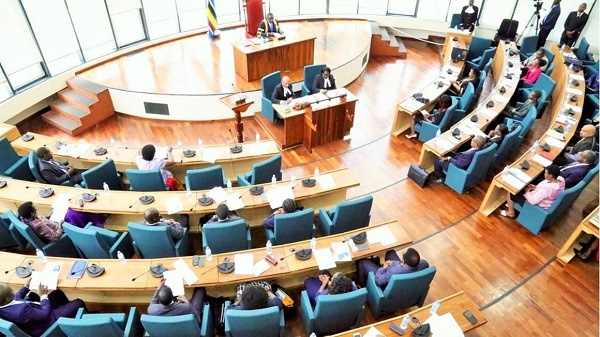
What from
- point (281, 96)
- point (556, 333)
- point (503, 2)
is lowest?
point (556, 333)

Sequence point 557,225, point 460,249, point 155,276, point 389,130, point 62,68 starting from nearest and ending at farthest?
point 155,276 < point 460,249 < point 557,225 < point 389,130 < point 62,68

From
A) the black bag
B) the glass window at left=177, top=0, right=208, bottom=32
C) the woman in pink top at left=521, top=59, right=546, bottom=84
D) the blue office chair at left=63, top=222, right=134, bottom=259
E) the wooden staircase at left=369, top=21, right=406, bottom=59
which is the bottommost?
the black bag

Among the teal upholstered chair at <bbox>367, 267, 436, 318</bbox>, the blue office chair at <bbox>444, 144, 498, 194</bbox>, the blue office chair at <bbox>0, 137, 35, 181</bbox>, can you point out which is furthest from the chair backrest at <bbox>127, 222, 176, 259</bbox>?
the blue office chair at <bbox>444, 144, 498, 194</bbox>

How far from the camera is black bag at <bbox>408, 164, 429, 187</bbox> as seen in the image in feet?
23.2

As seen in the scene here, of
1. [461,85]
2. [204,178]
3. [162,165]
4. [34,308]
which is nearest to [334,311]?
[204,178]

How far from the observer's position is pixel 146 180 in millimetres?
5961

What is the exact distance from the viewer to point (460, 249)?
19.6 feet

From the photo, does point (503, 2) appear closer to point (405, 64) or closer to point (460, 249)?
point (405, 64)

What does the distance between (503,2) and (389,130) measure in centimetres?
686

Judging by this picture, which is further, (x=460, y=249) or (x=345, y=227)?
(x=460, y=249)

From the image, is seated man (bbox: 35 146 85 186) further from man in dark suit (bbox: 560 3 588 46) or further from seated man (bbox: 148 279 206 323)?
man in dark suit (bbox: 560 3 588 46)

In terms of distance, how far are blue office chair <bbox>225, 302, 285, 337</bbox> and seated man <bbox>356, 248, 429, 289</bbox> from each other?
1267 mm

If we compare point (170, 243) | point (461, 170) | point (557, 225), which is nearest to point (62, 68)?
point (170, 243)

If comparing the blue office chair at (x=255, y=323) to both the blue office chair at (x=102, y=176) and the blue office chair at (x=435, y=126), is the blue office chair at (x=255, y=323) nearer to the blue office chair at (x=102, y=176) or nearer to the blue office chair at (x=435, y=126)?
the blue office chair at (x=102, y=176)
